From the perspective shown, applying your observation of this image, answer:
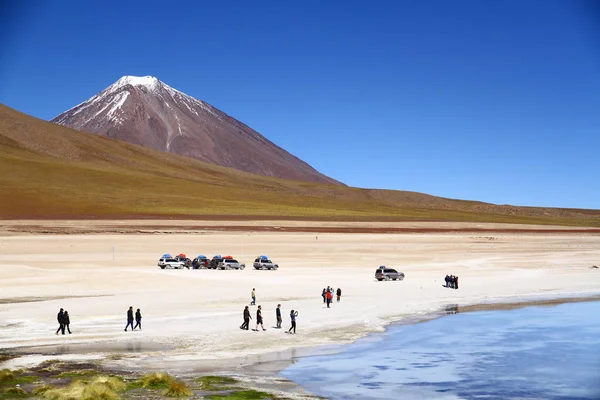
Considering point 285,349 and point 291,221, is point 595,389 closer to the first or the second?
point 285,349

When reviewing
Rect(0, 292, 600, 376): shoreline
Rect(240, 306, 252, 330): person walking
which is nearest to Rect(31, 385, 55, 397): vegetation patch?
Rect(0, 292, 600, 376): shoreline

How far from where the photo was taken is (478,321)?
140ft

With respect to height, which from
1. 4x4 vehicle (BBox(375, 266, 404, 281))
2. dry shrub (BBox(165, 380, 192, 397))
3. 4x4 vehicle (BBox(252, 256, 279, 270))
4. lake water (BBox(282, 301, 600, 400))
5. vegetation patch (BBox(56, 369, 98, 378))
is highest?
4x4 vehicle (BBox(252, 256, 279, 270))

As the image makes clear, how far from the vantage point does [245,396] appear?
24.0m

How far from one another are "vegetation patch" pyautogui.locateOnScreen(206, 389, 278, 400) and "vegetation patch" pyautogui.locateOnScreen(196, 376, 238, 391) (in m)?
0.91

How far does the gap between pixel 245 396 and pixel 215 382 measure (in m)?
2.28

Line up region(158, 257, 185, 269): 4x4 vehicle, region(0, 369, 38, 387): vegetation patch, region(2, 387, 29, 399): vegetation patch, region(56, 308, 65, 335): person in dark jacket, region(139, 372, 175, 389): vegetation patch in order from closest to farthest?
region(2, 387, 29, 399): vegetation patch < region(139, 372, 175, 389): vegetation patch < region(0, 369, 38, 387): vegetation patch < region(56, 308, 65, 335): person in dark jacket < region(158, 257, 185, 269): 4x4 vehicle

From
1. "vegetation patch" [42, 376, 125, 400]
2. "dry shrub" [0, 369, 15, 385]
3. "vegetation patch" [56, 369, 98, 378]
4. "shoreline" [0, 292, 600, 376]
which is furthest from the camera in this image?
"shoreline" [0, 292, 600, 376]

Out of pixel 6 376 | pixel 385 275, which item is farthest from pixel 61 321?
pixel 385 275

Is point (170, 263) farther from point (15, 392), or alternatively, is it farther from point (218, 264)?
point (15, 392)

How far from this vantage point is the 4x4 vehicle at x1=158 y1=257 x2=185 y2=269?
70.7m

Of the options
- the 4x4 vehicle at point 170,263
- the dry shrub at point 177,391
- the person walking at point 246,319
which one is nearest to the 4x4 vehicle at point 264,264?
the 4x4 vehicle at point 170,263

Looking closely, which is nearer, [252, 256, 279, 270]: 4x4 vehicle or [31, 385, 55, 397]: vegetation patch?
[31, 385, 55, 397]: vegetation patch

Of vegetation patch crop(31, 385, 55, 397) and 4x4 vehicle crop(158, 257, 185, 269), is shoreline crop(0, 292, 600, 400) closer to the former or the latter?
vegetation patch crop(31, 385, 55, 397)
